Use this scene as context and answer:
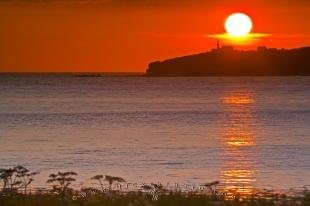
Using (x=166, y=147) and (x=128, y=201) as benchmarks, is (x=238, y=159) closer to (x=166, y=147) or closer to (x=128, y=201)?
(x=166, y=147)

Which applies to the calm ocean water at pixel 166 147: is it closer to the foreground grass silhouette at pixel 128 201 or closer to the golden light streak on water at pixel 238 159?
the golden light streak on water at pixel 238 159

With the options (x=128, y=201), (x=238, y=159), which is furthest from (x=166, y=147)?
(x=128, y=201)

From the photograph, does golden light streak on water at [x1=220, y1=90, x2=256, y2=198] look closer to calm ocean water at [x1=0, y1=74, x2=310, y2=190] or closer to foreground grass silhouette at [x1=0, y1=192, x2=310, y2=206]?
calm ocean water at [x1=0, y1=74, x2=310, y2=190]

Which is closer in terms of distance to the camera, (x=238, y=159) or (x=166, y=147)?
(x=238, y=159)

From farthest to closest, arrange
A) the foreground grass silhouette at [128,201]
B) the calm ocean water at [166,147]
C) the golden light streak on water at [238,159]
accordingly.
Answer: the calm ocean water at [166,147] → the golden light streak on water at [238,159] → the foreground grass silhouette at [128,201]

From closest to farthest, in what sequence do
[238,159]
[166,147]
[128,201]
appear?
1. [128,201]
2. [238,159]
3. [166,147]

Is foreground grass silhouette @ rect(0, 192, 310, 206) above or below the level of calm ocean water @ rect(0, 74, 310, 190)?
below

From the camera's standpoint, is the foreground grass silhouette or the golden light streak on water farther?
the golden light streak on water

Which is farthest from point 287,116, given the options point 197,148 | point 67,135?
point 197,148

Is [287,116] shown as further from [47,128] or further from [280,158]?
[280,158]

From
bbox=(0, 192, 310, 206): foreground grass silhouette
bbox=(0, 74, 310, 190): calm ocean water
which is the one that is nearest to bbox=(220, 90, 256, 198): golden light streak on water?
bbox=(0, 74, 310, 190): calm ocean water

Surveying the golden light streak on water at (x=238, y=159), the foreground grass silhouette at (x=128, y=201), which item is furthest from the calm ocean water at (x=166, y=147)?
the foreground grass silhouette at (x=128, y=201)

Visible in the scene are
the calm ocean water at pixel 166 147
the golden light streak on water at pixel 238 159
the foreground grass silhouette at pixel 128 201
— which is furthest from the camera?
the calm ocean water at pixel 166 147

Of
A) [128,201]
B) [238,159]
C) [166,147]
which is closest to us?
[128,201]
